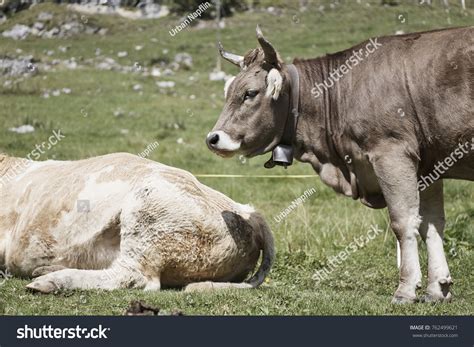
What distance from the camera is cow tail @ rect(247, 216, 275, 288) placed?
9.38 meters

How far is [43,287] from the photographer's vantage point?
8.62 metres

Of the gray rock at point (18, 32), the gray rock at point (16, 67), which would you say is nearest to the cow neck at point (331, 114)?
the gray rock at point (16, 67)

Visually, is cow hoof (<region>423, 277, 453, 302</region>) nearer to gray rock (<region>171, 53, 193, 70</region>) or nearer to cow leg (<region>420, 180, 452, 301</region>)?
cow leg (<region>420, 180, 452, 301</region>)

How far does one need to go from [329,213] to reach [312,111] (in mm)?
5907

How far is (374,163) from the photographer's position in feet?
29.1

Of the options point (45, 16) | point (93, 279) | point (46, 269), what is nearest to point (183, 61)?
point (45, 16)

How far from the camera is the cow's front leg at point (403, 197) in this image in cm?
874

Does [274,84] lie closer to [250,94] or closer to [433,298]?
[250,94]

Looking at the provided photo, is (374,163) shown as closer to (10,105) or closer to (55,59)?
(10,105)

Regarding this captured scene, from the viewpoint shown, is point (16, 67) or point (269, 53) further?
point (16, 67)

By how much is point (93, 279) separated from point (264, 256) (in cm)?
170
